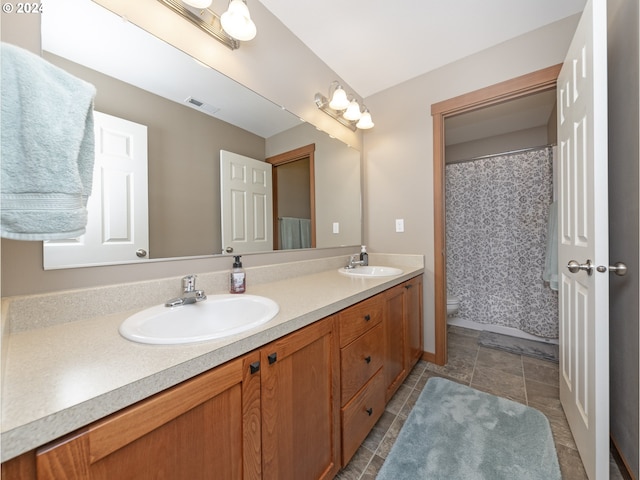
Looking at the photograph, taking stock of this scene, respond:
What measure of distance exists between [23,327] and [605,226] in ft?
6.24

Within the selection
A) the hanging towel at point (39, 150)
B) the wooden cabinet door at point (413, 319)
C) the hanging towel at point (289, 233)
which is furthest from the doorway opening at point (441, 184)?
the hanging towel at point (39, 150)

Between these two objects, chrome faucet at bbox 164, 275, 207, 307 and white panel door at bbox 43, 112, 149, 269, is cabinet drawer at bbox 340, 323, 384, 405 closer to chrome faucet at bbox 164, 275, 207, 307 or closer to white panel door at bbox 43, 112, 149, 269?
chrome faucet at bbox 164, 275, 207, 307

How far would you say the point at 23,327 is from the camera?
700mm

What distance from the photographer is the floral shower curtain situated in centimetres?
241

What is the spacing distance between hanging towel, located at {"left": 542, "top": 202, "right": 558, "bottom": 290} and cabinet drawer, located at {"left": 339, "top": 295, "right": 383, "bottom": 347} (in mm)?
1748

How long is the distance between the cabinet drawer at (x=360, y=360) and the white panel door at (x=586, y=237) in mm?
819

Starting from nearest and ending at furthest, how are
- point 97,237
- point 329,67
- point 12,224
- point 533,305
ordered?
point 12,224
point 97,237
point 329,67
point 533,305

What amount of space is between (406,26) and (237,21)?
3.47 feet

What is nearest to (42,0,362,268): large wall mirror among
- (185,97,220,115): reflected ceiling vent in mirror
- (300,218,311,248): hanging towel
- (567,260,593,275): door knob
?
(185,97,220,115): reflected ceiling vent in mirror

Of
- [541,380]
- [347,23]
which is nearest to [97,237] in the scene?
[347,23]

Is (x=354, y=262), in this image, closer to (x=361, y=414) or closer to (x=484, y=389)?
(x=361, y=414)

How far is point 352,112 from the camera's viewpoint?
1970 millimetres

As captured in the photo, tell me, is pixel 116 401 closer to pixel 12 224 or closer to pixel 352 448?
pixel 12 224

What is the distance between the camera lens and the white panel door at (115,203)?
85cm
